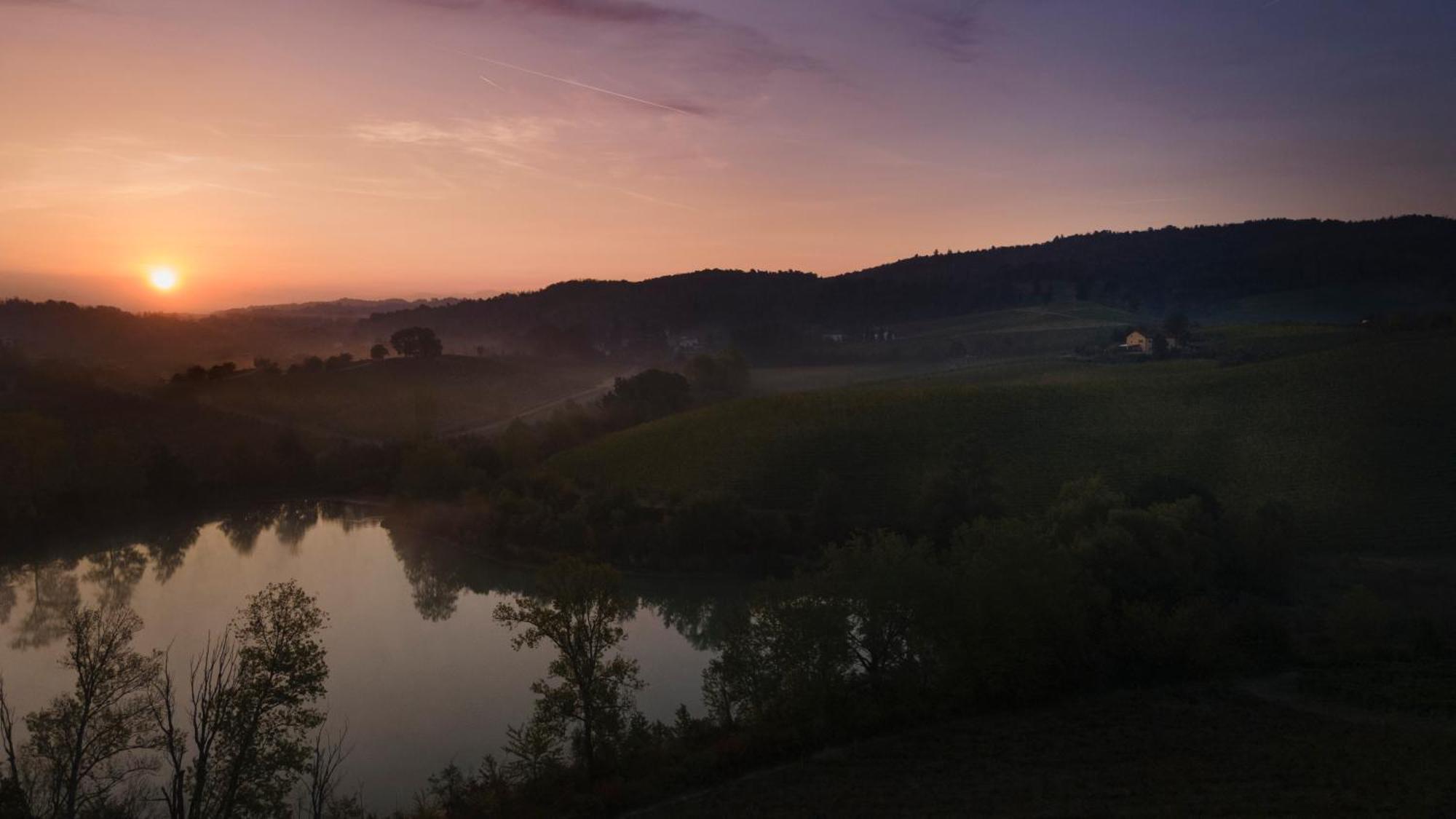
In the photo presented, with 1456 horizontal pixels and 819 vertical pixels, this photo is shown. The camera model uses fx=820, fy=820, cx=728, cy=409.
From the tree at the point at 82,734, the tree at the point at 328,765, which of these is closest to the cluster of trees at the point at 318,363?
the tree at the point at 328,765

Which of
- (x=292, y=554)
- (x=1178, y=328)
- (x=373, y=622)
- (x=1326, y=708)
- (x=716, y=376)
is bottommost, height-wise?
(x=373, y=622)

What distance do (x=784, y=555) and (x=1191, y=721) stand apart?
17.5 meters

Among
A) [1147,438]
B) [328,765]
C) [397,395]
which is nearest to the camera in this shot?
[328,765]

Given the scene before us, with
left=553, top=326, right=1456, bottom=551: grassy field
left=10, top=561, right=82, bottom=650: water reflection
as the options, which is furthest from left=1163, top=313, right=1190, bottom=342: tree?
left=10, top=561, right=82, bottom=650: water reflection

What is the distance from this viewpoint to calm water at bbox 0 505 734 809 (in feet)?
65.6

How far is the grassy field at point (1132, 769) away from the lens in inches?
533

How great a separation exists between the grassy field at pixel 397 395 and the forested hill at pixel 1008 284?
868 inches

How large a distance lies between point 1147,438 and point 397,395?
54179 mm

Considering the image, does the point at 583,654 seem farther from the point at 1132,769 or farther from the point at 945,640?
the point at 1132,769

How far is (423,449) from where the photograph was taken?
1759 inches

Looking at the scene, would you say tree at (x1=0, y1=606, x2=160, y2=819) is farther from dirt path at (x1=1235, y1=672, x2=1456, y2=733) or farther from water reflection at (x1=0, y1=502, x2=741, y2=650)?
dirt path at (x1=1235, y1=672, x2=1456, y2=733)

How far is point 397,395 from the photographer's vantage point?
6619cm

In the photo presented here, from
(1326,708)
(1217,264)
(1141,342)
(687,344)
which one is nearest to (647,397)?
(1141,342)

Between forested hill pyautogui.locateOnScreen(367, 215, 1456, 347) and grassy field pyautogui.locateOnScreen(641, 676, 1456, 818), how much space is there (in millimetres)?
62371
